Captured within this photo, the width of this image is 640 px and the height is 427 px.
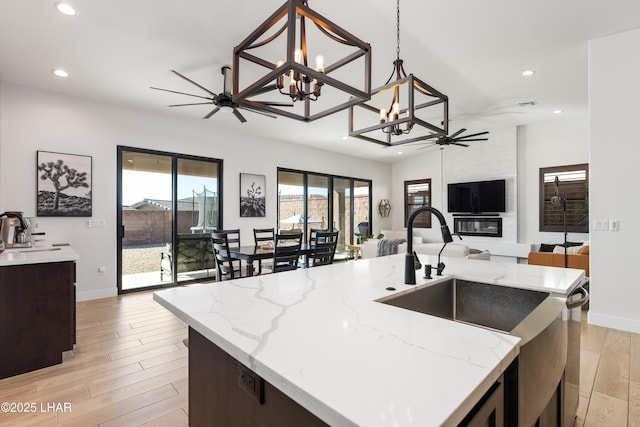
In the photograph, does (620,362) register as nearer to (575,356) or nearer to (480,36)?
(575,356)

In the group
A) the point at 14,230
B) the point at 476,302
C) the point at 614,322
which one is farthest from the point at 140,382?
the point at 614,322

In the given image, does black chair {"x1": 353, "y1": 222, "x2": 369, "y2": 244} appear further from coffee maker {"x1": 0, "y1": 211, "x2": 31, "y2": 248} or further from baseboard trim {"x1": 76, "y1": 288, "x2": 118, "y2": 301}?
coffee maker {"x1": 0, "y1": 211, "x2": 31, "y2": 248}

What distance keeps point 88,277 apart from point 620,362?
594cm

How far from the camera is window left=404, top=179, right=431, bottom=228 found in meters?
8.52

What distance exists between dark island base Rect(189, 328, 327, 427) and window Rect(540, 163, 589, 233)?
6.71m

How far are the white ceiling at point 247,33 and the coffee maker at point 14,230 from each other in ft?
5.58

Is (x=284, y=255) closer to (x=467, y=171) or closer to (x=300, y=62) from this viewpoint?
(x=300, y=62)

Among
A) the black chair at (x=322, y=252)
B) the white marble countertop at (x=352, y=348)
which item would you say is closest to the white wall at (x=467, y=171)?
the black chair at (x=322, y=252)

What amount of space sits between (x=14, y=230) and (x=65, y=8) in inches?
81.4

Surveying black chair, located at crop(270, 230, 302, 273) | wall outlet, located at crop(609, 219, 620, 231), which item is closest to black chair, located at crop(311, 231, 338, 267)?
black chair, located at crop(270, 230, 302, 273)

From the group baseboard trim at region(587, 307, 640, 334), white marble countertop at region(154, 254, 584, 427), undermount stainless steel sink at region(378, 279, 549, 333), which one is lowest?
baseboard trim at region(587, 307, 640, 334)

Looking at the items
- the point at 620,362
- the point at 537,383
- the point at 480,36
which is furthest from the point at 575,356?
the point at 480,36

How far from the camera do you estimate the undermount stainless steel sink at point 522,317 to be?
919 millimetres

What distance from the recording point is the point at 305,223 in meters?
7.17
